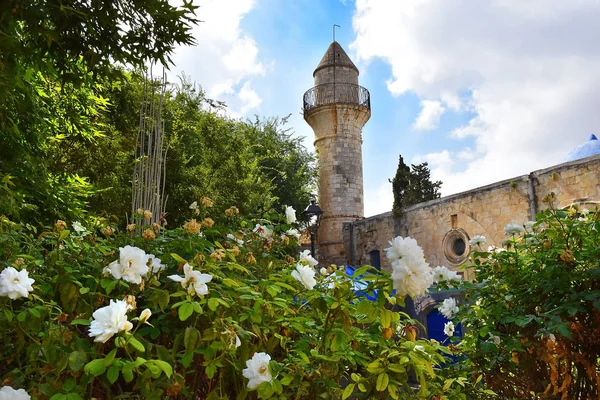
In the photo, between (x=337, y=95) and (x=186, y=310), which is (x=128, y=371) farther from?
(x=337, y=95)

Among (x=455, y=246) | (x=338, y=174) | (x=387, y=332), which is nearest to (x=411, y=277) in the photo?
(x=387, y=332)

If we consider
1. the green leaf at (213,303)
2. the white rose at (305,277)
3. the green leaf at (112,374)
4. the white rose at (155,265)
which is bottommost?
the green leaf at (112,374)

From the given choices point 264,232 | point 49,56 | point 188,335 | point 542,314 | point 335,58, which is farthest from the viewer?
point 335,58

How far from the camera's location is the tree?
20719mm

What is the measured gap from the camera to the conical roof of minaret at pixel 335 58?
2150 centimetres

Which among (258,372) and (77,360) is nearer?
(77,360)

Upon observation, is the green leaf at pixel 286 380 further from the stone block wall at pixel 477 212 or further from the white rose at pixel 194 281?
the stone block wall at pixel 477 212

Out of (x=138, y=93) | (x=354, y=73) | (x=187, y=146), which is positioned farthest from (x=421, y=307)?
(x=354, y=73)

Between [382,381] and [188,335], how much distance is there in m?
0.72

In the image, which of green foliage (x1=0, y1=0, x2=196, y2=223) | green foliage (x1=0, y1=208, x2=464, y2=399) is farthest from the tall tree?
green foliage (x1=0, y1=208, x2=464, y2=399)

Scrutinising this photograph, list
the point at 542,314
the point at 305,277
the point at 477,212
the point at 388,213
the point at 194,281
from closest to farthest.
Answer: the point at 194,281
the point at 305,277
the point at 542,314
the point at 477,212
the point at 388,213

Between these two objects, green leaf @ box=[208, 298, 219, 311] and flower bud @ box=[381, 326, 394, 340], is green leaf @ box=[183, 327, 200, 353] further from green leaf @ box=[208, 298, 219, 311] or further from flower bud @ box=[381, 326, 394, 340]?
flower bud @ box=[381, 326, 394, 340]

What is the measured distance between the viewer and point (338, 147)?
67.8ft

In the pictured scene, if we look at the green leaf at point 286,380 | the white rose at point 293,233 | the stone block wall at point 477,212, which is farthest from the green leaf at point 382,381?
the stone block wall at point 477,212
